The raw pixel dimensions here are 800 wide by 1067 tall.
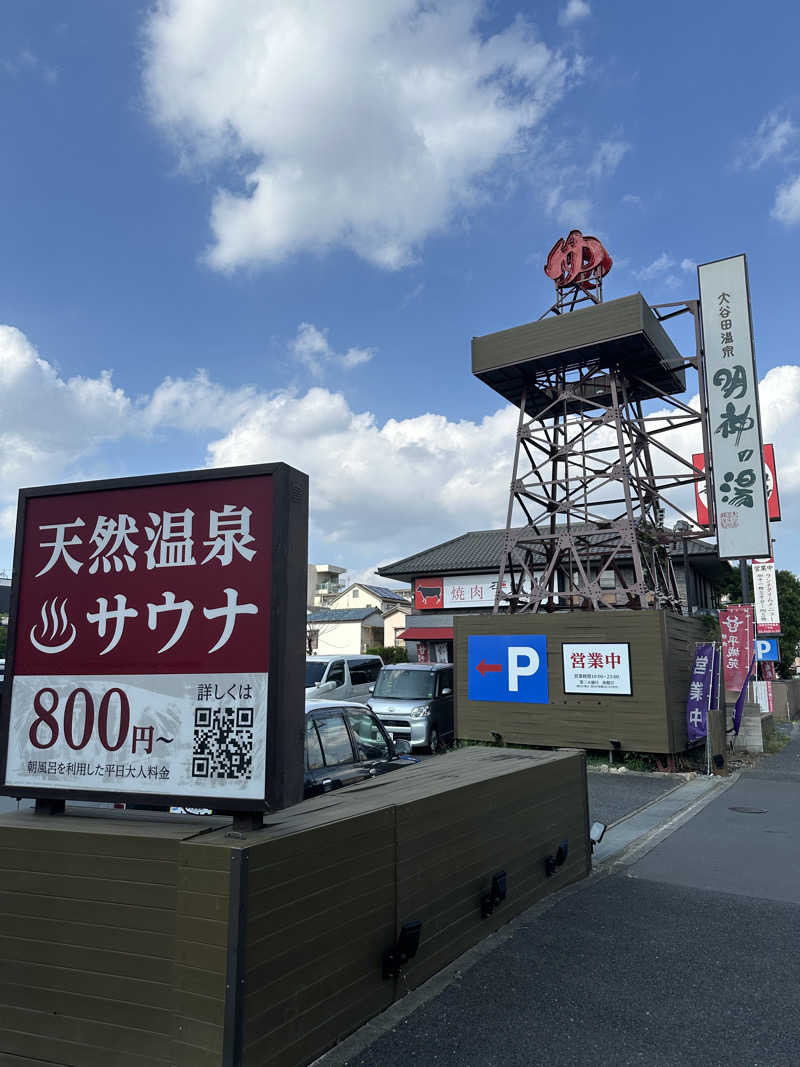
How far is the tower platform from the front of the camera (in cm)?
1563

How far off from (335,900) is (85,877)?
108 centimetres

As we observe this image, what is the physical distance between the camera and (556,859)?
18.7 feet

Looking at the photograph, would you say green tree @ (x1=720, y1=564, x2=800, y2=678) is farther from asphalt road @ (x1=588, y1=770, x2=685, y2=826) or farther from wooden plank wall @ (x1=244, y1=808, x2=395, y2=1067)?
wooden plank wall @ (x1=244, y1=808, x2=395, y2=1067)

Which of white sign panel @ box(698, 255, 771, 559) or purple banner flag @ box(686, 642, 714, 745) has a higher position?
white sign panel @ box(698, 255, 771, 559)

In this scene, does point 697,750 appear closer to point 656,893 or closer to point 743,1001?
point 656,893

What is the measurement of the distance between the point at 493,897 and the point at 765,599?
85.6 feet

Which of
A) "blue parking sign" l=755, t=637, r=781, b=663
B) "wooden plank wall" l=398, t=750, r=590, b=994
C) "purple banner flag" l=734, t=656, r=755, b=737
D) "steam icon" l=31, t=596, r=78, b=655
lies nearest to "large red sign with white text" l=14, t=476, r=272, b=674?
"steam icon" l=31, t=596, r=78, b=655

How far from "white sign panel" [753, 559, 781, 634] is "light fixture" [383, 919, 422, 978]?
86.7 ft

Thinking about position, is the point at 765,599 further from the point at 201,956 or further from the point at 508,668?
the point at 201,956

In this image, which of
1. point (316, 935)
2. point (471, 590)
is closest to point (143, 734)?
point (316, 935)

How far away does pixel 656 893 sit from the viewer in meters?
5.80

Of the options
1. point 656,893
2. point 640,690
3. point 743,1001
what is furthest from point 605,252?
point 743,1001

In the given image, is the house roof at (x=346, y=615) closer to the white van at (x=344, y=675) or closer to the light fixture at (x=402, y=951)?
the white van at (x=344, y=675)

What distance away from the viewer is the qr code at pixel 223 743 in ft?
9.96
